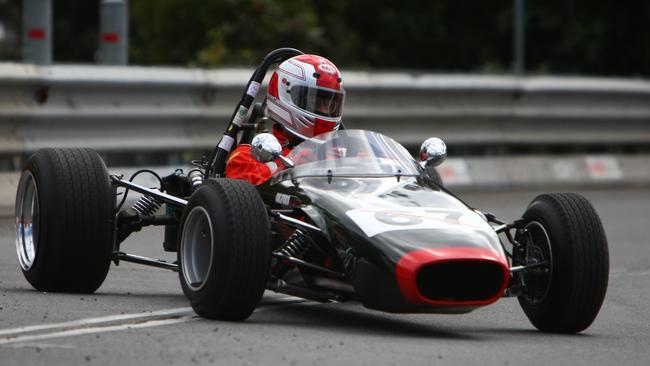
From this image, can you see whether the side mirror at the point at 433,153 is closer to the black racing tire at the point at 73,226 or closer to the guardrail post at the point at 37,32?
the black racing tire at the point at 73,226

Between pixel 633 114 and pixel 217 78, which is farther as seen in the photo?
pixel 633 114

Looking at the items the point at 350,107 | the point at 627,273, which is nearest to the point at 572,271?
the point at 627,273

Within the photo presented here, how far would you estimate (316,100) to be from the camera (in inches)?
370

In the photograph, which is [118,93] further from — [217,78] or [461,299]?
[461,299]

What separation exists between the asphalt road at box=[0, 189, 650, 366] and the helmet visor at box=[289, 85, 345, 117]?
4.00 ft

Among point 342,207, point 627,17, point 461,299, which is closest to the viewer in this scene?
point 461,299

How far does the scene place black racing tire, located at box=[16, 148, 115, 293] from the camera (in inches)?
334

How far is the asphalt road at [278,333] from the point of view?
21.0 ft

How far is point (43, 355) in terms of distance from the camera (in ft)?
20.4

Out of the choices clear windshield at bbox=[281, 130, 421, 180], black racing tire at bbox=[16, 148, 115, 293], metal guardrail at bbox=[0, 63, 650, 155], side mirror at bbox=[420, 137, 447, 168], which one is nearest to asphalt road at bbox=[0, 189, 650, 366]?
black racing tire at bbox=[16, 148, 115, 293]

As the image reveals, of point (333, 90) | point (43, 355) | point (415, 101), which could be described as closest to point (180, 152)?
point (415, 101)

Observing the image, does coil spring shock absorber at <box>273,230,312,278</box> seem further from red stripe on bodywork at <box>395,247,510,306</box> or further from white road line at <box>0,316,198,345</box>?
A: red stripe on bodywork at <box>395,247,510,306</box>

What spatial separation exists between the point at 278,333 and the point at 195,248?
3.29 ft

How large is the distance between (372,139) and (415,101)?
828 cm
